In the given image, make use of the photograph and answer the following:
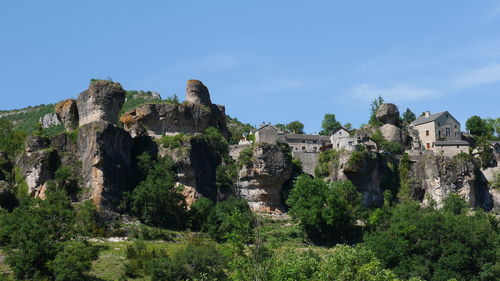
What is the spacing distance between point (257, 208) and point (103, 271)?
2488 centimetres

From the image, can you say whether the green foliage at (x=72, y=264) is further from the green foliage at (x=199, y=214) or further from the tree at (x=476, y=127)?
the tree at (x=476, y=127)

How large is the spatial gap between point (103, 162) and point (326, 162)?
25396 millimetres

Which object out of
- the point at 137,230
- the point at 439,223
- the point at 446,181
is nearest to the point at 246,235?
the point at 137,230

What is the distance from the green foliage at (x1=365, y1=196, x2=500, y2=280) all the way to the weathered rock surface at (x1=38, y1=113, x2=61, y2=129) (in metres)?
52.7

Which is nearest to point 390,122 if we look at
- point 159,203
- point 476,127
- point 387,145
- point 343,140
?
point 387,145

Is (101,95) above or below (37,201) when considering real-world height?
above

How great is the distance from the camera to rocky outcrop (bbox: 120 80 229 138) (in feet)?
286

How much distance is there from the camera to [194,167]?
81.1 metres

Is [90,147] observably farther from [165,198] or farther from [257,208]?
[257,208]

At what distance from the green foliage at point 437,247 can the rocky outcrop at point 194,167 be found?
16.6m

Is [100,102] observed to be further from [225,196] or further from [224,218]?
[224,218]

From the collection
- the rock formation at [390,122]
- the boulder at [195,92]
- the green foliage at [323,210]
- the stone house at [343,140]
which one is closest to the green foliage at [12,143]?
the boulder at [195,92]

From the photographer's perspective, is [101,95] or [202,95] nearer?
[101,95]

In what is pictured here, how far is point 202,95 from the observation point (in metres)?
93.5
